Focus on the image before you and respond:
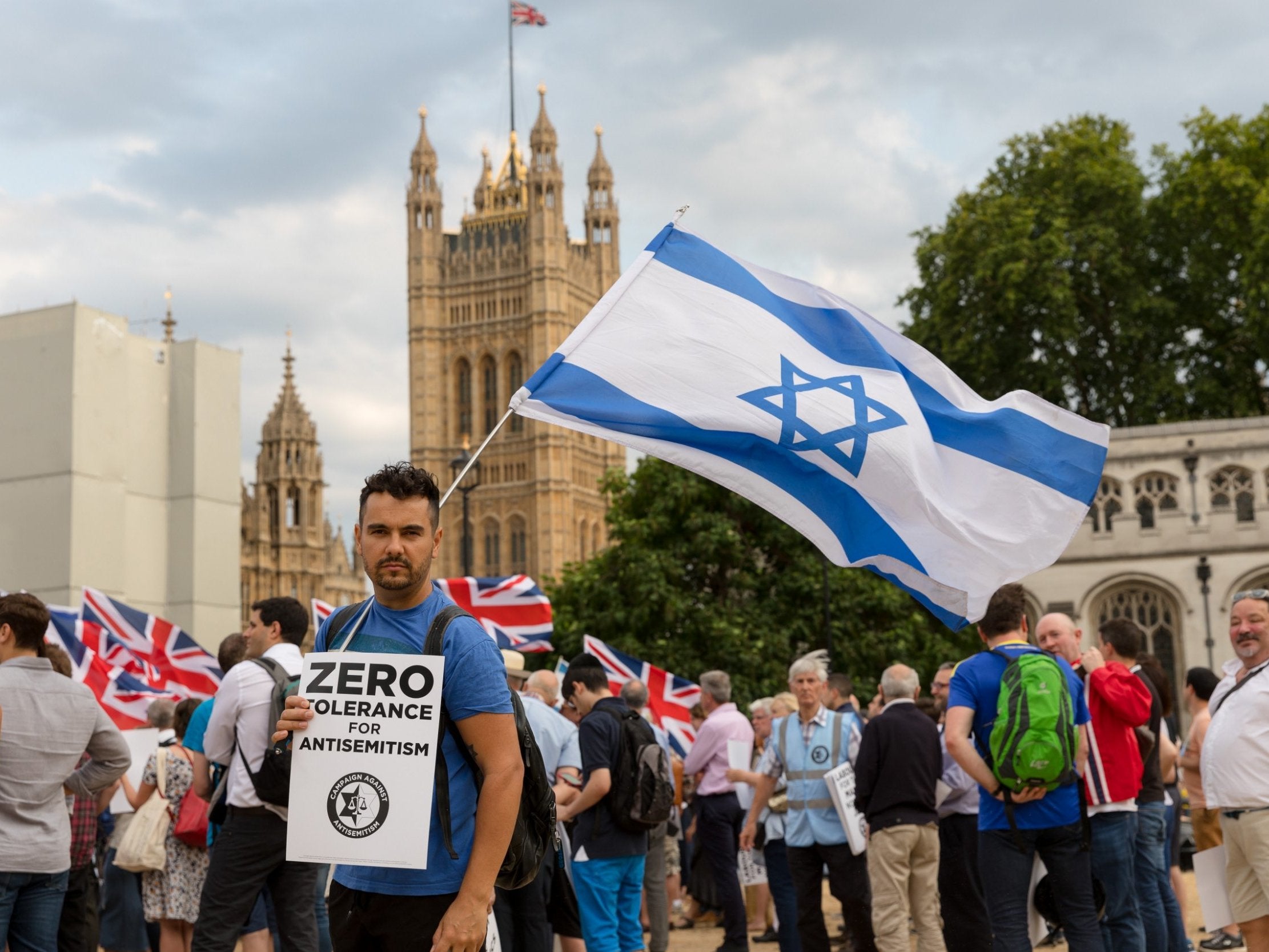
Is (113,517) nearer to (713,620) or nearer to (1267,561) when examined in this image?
(713,620)

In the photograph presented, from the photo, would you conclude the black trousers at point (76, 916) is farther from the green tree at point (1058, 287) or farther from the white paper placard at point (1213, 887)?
the green tree at point (1058, 287)

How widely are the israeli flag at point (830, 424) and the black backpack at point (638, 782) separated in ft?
8.09

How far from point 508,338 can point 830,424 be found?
98340 millimetres

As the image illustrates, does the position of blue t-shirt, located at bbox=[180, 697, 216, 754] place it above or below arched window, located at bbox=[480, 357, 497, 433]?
below

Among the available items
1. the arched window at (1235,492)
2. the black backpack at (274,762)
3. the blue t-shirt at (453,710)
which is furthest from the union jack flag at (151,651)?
the arched window at (1235,492)

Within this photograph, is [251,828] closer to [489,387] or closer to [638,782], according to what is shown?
[638,782]

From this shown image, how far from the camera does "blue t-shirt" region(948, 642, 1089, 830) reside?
6551 mm

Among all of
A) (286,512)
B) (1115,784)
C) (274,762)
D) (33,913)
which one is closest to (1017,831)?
(1115,784)

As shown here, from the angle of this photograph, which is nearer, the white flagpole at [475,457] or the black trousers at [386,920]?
the black trousers at [386,920]

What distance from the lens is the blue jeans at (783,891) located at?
380 inches

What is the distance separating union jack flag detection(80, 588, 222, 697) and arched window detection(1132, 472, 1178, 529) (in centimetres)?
2583

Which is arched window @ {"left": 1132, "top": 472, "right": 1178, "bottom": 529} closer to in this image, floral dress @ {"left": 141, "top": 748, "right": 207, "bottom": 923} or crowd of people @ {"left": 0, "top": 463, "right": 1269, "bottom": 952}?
crowd of people @ {"left": 0, "top": 463, "right": 1269, "bottom": 952}

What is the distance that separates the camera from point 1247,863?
21.7 feet

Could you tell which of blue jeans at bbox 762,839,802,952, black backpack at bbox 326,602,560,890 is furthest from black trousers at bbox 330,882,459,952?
blue jeans at bbox 762,839,802,952
